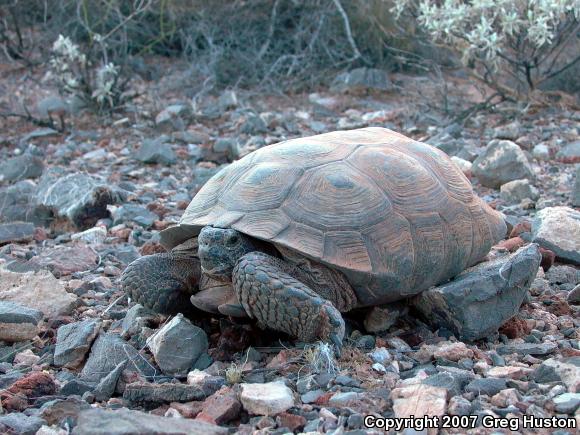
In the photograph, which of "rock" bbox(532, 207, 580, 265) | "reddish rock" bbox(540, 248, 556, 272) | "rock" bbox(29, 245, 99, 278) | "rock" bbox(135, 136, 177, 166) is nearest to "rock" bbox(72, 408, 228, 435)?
"rock" bbox(29, 245, 99, 278)

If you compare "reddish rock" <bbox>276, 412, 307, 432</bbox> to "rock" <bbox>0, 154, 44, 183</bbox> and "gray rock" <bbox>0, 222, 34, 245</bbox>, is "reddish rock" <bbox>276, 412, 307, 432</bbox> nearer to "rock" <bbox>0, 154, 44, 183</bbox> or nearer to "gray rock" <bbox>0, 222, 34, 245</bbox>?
"gray rock" <bbox>0, 222, 34, 245</bbox>

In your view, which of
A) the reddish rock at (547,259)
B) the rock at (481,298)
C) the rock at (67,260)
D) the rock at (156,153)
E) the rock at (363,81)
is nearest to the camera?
the rock at (481,298)

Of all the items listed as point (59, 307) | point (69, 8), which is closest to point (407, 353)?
point (59, 307)

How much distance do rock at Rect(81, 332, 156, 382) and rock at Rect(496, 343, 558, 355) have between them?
1.19 m

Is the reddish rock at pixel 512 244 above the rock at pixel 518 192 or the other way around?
above

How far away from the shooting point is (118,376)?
2418 millimetres

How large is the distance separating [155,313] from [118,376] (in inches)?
21.7

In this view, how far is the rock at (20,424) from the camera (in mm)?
2080

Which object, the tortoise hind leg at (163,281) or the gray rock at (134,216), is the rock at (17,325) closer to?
the tortoise hind leg at (163,281)

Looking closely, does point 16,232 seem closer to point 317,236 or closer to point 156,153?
point 156,153

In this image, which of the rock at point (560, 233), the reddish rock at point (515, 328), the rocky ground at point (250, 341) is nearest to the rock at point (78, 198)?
the rocky ground at point (250, 341)

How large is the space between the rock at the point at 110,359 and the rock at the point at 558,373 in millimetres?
1228

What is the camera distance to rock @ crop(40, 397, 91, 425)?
217 cm

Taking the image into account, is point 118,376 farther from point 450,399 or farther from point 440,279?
point 440,279
